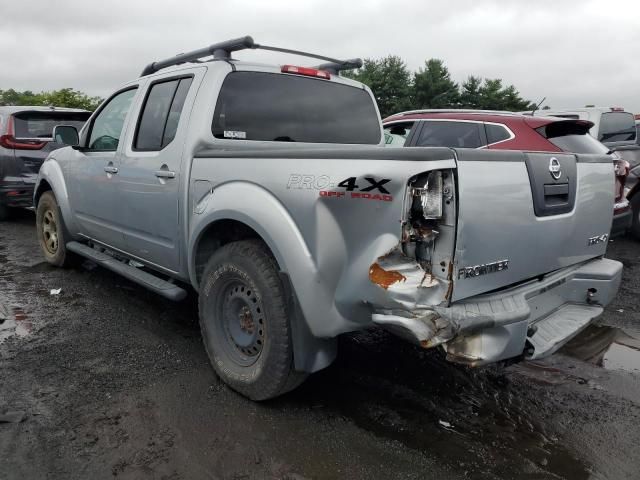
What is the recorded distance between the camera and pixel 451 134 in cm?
642

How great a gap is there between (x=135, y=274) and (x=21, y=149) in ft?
17.8

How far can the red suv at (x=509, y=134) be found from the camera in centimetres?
559

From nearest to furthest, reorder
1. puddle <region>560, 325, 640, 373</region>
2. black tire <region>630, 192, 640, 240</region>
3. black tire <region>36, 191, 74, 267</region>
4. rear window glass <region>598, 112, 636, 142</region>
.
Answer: puddle <region>560, 325, 640, 373</region>
black tire <region>36, 191, 74, 267</region>
black tire <region>630, 192, 640, 240</region>
rear window glass <region>598, 112, 636, 142</region>

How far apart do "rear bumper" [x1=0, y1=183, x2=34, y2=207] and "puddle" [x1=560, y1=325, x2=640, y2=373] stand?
25.9 feet

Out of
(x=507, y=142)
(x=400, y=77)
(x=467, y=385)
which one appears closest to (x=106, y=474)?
(x=467, y=385)

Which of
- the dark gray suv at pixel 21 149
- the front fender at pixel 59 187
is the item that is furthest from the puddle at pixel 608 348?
the dark gray suv at pixel 21 149

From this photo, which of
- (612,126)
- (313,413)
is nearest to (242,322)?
(313,413)

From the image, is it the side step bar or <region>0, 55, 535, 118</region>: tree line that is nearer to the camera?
the side step bar

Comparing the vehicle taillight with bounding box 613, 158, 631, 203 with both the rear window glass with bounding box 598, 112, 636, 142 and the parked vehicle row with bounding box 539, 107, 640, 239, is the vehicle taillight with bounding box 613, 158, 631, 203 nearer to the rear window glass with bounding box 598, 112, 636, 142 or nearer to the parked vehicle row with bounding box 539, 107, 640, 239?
the parked vehicle row with bounding box 539, 107, 640, 239

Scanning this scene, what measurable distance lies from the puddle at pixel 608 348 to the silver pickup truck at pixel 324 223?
846mm

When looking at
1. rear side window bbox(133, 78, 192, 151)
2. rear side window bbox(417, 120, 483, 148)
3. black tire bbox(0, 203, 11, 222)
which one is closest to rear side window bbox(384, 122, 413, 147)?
rear side window bbox(417, 120, 483, 148)

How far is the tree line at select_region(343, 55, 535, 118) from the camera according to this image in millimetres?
39016

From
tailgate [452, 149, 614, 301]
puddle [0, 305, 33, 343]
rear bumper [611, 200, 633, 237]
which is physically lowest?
puddle [0, 305, 33, 343]

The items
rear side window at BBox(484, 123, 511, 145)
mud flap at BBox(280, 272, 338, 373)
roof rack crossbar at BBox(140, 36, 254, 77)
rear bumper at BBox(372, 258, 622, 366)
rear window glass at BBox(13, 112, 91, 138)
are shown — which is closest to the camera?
rear bumper at BBox(372, 258, 622, 366)
